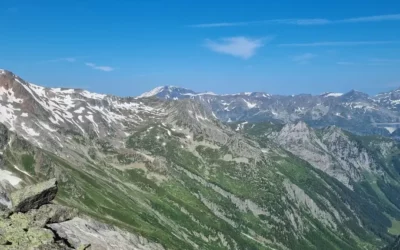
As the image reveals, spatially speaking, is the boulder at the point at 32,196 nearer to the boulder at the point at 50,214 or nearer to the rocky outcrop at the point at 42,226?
the rocky outcrop at the point at 42,226

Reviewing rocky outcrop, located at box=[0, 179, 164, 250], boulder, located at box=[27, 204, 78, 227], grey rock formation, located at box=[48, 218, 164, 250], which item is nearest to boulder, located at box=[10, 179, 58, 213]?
rocky outcrop, located at box=[0, 179, 164, 250]

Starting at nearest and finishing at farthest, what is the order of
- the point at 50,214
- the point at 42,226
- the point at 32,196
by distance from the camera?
1. the point at 42,226
2. the point at 32,196
3. the point at 50,214

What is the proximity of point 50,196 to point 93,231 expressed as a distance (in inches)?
379

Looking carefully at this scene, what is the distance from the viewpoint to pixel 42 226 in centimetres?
4138

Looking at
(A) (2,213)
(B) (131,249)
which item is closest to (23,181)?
(B) (131,249)

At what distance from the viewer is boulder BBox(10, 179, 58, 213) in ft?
140

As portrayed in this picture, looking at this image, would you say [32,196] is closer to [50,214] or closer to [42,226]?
[50,214]

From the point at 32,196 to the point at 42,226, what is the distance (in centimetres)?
411

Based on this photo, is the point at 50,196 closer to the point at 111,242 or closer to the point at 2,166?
the point at 111,242

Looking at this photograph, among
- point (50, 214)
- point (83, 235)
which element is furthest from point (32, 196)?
point (83, 235)

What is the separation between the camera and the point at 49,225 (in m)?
43.6

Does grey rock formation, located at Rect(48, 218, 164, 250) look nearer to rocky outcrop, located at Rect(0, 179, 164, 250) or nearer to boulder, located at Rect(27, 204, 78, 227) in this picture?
rocky outcrop, located at Rect(0, 179, 164, 250)

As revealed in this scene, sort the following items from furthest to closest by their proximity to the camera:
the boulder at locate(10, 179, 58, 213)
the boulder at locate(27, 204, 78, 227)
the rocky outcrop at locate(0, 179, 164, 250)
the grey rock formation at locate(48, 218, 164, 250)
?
the grey rock formation at locate(48, 218, 164, 250), the boulder at locate(10, 179, 58, 213), the boulder at locate(27, 204, 78, 227), the rocky outcrop at locate(0, 179, 164, 250)

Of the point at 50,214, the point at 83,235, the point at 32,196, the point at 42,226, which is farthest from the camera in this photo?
the point at 83,235
